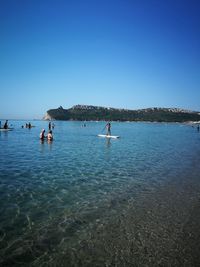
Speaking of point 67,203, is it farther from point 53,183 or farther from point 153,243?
point 153,243

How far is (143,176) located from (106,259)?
466 inches

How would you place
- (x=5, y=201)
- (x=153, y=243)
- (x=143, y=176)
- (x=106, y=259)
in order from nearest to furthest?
(x=106, y=259) → (x=153, y=243) → (x=5, y=201) → (x=143, y=176)

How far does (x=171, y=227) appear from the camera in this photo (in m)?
10.1

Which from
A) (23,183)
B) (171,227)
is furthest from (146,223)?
(23,183)

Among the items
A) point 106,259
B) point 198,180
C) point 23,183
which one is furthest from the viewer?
point 198,180

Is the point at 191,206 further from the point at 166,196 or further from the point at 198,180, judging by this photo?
the point at 198,180

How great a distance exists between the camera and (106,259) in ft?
25.6

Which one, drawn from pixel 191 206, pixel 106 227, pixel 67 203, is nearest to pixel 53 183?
pixel 67 203

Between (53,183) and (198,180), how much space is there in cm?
997

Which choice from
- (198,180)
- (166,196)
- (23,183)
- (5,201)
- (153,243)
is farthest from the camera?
(198,180)

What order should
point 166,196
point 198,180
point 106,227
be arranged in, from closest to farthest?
point 106,227
point 166,196
point 198,180

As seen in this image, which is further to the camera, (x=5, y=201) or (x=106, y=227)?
(x=5, y=201)

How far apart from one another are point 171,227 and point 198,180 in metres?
8.79

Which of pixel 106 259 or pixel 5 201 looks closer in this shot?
pixel 106 259
